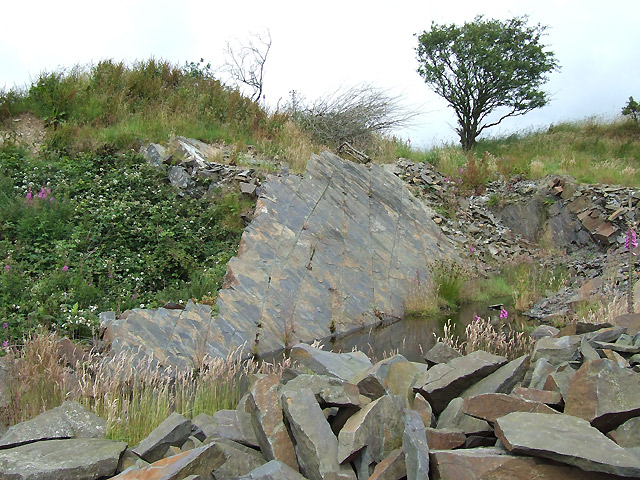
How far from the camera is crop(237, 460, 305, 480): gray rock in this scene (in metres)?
2.81

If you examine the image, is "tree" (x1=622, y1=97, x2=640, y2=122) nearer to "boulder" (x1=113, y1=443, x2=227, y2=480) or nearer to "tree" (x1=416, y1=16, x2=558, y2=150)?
"tree" (x1=416, y1=16, x2=558, y2=150)

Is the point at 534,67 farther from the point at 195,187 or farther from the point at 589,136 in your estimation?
the point at 195,187

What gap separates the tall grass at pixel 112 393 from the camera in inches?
160

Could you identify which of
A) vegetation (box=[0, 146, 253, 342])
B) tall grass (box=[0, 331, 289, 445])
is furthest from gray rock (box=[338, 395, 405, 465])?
vegetation (box=[0, 146, 253, 342])

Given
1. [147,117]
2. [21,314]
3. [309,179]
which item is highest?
[147,117]

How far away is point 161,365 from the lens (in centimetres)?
617

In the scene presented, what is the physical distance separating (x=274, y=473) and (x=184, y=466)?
49 cm

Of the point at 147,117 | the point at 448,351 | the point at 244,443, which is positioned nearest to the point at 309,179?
the point at 147,117

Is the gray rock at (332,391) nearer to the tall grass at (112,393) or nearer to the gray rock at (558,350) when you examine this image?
the tall grass at (112,393)

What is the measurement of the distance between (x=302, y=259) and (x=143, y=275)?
2.64 meters

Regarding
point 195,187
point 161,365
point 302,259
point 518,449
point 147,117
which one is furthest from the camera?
point 147,117

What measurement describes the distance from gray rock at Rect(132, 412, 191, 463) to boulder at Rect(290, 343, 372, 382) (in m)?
1.23

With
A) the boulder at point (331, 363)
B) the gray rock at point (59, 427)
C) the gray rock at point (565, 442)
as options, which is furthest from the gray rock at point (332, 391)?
the gray rock at point (59, 427)

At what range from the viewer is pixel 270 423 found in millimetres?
3266
